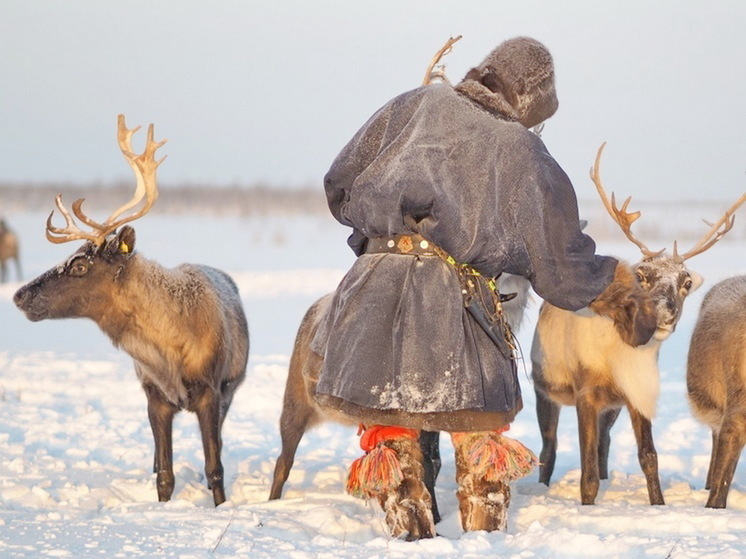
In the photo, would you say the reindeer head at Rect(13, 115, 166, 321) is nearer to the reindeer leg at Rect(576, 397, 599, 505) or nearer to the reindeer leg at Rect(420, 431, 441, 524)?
the reindeer leg at Rect(420, 431, 441, 524)

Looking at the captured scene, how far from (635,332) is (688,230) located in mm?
24995

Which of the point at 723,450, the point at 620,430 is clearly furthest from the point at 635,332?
the point at 620,430

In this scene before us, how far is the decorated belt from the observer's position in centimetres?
459

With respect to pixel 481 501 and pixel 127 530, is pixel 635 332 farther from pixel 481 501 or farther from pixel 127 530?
pixel 127 530

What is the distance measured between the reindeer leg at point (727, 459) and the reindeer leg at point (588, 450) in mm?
658

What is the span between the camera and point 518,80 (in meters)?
4.64

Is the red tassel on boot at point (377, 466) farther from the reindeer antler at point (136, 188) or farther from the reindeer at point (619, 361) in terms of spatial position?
the reindeer antler at point (136, 188)

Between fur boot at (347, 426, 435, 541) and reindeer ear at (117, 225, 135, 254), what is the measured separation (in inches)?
110

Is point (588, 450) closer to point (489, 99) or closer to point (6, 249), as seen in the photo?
point (489, 99)

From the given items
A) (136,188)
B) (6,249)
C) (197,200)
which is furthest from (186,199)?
(136,188)

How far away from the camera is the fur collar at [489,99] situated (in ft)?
14.9

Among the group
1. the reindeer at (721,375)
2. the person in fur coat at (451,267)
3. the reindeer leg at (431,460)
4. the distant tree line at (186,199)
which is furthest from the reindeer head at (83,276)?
the distant tree line at (186,199)

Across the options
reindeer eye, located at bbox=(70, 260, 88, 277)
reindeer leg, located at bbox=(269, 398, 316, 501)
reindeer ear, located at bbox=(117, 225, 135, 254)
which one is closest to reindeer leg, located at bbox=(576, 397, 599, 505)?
reindeer leg, located at bbox=(269, 398, 316, 501)

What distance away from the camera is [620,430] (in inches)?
367
